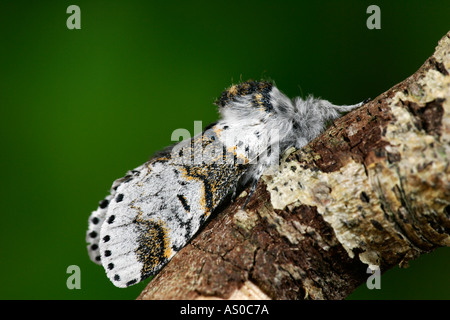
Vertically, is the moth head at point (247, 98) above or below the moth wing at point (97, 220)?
above

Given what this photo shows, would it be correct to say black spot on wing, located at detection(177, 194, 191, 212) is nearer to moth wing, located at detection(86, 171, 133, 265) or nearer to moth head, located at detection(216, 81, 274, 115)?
moth wing, located at detection(86, 171, 133, 265)

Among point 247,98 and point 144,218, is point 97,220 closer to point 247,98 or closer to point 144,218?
point 144,218

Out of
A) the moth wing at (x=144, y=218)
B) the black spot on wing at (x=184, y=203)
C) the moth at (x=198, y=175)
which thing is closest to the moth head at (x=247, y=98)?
the moth at (x=198, y=175)

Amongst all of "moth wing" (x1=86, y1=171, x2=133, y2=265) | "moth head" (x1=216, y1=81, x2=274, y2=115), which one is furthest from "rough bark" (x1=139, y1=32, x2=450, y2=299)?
"moth wing" (x1=86, y1=171, x2=133, y2=265)

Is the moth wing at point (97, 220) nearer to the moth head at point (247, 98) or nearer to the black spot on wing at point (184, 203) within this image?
the black spot on wing at point (184, 203)

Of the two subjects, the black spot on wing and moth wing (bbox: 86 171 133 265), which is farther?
moth wing (bbox: 86 171 133 265)

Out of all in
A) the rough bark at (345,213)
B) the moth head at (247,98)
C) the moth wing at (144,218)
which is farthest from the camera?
the moth head at (247,98)
